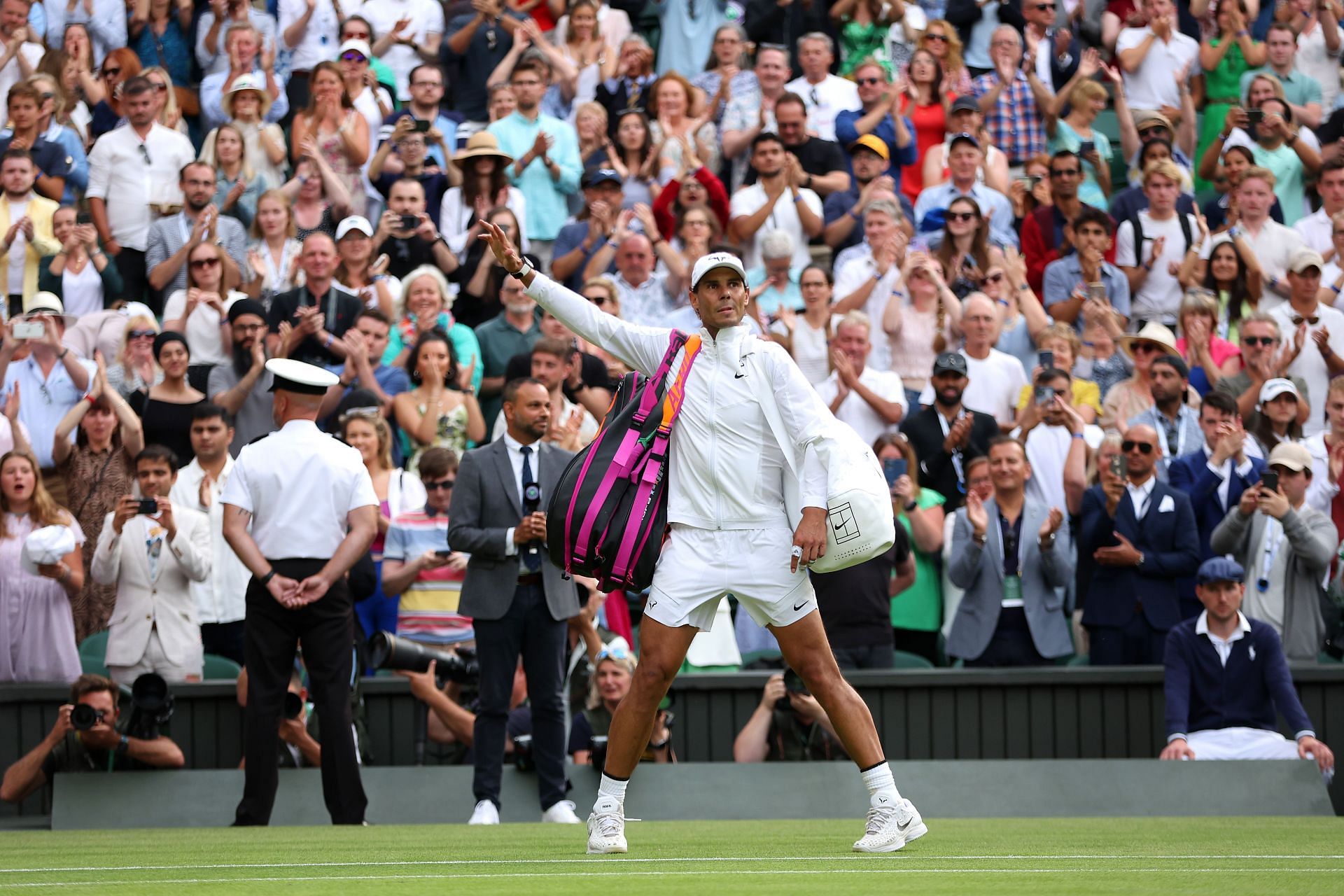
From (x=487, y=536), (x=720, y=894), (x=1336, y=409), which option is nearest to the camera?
(x=720, y=894)

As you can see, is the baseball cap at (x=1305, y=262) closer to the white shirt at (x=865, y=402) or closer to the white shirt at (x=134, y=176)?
the white shirt at (x=865, y=402)

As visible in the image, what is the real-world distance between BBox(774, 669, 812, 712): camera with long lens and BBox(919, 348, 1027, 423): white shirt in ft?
10.5

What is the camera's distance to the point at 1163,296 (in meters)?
14.9

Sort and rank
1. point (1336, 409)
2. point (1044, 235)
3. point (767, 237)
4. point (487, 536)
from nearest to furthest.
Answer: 1. point (487, 536)
2. point (1336, 409)
3. point (767, 237)
4. point (1044, 235)

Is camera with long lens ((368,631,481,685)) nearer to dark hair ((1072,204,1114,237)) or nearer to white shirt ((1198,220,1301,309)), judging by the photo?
dark hair ((1072,204,1114,237))

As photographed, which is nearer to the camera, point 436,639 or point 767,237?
point 436,639

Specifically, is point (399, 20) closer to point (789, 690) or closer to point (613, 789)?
point (789, 690)

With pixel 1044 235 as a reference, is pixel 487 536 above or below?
below

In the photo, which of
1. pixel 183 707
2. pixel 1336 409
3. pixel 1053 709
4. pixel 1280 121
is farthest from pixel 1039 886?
pixel 1280 121

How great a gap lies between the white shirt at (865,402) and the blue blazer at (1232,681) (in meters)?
2.92

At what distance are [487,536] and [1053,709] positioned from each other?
3.71 metres

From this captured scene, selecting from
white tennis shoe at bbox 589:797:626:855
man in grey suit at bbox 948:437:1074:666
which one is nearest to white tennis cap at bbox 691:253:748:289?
white tennis shoe at bbox 589:797:626:855

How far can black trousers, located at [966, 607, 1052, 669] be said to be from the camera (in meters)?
11.8

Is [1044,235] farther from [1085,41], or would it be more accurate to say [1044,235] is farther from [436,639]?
[436,639]
